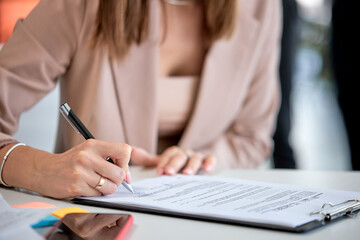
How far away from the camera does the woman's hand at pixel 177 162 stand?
33.0 inches

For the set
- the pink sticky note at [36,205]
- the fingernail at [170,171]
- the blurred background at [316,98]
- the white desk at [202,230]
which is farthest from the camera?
the blurred background at [316,98]

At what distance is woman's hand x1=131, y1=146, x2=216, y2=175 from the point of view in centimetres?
84

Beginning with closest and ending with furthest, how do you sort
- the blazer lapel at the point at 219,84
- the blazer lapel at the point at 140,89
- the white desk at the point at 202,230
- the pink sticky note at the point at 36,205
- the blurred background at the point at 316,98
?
the white desk at the point at 202,230, the pink sticky note at the point at 36,205, the blazer lapel at the point at 140,89, the blazer lapel at the point at 219,84, the blurred background at the point at 316,98

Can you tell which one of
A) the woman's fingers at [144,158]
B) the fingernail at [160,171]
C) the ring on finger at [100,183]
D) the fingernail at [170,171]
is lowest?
the woman's fingers at [144,158]

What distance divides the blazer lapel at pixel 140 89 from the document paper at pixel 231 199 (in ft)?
1.15

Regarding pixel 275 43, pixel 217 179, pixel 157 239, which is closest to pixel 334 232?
pixel 157 239

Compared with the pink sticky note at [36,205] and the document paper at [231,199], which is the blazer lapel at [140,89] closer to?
the document paper at [231,199]

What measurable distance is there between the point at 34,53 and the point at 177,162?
14.3 inches

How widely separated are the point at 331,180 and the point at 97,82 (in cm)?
53

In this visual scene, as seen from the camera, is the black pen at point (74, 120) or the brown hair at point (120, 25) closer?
the black pen at point (74, 120)

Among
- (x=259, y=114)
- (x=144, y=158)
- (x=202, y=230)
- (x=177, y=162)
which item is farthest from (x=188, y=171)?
(x=259, y=114)

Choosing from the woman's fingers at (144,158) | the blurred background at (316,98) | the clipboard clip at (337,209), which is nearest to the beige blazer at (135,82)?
the woman's fingers at (144,158)

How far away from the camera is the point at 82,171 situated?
610 millimetres

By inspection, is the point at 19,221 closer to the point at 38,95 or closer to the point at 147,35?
the point at 38,95
